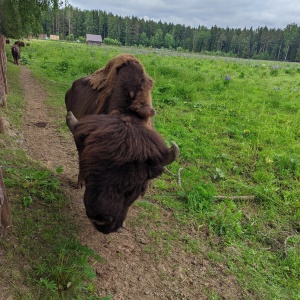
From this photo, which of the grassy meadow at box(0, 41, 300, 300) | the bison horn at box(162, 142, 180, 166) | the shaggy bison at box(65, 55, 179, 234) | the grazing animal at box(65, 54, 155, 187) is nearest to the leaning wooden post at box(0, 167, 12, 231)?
the grassy meadow at box(0, 41, 300, 300)

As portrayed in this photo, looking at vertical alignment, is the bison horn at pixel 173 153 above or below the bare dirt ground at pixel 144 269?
above

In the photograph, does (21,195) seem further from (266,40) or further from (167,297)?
(266,40)

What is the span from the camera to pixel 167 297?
3199 mm

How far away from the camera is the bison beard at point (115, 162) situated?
8.74ft

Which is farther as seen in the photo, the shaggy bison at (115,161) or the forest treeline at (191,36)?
the forest treeline at (191,36)

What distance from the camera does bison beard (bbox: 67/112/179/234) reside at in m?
2.66

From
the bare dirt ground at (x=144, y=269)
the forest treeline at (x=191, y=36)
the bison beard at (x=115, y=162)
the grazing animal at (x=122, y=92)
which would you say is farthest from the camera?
the forest treeline at (x=191, y=36)

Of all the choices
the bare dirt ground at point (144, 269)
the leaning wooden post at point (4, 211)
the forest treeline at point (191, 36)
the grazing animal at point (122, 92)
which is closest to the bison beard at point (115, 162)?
the grazing animal at point (122, 92)

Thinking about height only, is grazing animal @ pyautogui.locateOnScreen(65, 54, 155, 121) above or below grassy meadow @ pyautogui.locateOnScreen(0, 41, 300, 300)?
above

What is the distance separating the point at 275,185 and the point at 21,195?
489 centimetres

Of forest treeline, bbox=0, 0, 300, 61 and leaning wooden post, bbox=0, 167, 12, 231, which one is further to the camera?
forest treeline, bbox=0, 0, 300, 61

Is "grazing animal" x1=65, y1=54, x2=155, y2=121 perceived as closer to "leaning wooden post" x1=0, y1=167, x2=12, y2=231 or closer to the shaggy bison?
the shaggy bison

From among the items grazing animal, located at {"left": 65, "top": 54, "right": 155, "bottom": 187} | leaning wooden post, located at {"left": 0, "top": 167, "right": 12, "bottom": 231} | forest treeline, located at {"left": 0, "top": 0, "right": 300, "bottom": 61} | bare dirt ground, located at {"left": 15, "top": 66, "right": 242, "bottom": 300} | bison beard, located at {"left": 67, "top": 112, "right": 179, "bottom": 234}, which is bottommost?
bare dirt ground, located at {"left": 15, "top": 66, "right": 242, "bottom": 300}

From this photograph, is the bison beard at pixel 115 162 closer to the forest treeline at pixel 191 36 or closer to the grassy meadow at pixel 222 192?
the grassy meadow at pixel 222 192
